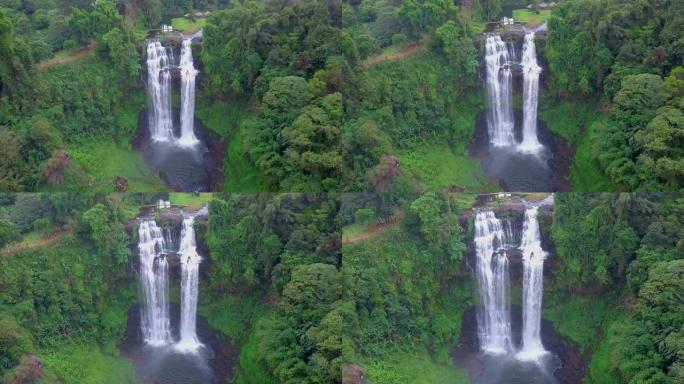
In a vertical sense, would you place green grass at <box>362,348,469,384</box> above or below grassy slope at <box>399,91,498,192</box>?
below

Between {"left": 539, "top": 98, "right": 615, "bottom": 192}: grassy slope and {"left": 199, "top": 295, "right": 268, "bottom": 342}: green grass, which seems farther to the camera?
{"left": 199, "top": 295, "right": 268, "bottom": 342}: green grass

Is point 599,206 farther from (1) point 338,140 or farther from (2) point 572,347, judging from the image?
(1) point 338,140

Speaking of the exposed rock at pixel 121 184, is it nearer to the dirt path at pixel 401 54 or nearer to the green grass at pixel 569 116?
the dirt path at pixel 401 54

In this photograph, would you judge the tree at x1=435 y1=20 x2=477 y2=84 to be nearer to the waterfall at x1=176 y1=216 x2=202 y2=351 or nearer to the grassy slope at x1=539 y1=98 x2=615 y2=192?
the grassy slope at x1=539 y1=98 x2=615 y2=192

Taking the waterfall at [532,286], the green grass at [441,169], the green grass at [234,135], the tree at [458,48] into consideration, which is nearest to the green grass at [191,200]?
the green grass at [234,135]

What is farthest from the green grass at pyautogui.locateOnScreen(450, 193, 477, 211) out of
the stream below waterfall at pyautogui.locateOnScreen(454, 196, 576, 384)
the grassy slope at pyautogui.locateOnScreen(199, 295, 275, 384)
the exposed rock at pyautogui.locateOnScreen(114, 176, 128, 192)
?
the exposed rock at pyautogui.locateOnScreen(114, 176, 128, 192)

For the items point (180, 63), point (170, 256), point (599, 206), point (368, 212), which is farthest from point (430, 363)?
point (180, 63)
